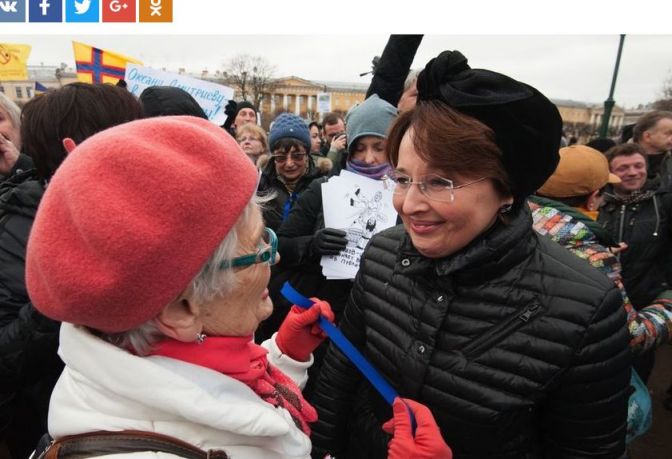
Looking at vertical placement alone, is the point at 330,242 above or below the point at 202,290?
below

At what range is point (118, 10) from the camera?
16.1 ft

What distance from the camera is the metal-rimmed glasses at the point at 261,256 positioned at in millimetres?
1016

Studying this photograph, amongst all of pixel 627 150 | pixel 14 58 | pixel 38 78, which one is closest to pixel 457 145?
pixel 627 150

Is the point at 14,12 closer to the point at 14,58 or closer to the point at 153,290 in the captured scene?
the point at 14,58

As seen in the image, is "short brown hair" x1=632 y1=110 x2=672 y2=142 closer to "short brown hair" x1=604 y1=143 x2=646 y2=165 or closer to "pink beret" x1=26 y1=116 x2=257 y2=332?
"short brown hair" x1=604 y1=143 x2=646 y2=165

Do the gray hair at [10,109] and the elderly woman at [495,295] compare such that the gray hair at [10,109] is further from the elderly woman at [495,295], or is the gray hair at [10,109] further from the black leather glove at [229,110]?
the elderly woman at [495,295]

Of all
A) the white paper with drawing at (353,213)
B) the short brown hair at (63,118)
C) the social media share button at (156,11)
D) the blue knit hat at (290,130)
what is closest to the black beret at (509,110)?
the white paper with drawing at (353,213)

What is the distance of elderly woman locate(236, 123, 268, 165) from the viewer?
4848mm

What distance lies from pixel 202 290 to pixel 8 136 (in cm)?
261

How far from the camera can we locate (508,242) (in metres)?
1.27

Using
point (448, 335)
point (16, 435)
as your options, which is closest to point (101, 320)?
point (448, 335)

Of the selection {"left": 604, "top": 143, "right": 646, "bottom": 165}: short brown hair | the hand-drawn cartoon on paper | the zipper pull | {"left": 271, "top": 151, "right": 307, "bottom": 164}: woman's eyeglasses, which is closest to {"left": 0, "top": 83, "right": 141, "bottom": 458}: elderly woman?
the hand-drawn cartoon on paper

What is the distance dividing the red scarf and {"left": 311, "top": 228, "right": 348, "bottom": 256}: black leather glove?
112cm

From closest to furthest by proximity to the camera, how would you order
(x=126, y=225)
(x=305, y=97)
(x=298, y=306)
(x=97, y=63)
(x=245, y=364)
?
(x=126, y=225) < (x=245, y=364) < (x=298, y=306) < (x=97, y=63) < (x=305, y=97)
